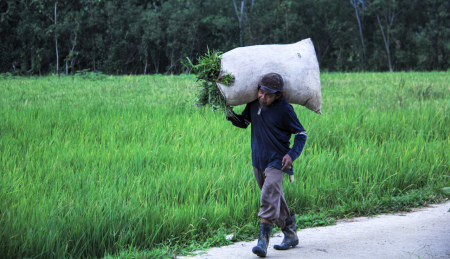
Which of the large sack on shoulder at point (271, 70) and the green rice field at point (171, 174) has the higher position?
the large sack on shoulder at point (271, 70)

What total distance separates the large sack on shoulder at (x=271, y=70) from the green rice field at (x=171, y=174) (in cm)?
119

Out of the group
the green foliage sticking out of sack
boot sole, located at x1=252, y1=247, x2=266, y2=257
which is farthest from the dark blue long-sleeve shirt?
boot sole, located at x1=252, y1=247, x2=266, y2=257

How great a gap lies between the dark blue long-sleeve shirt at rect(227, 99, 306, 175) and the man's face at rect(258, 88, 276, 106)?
77 mm

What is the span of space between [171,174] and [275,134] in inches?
70.8

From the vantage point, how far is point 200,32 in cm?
2903

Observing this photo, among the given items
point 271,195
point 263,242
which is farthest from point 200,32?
point 263,242

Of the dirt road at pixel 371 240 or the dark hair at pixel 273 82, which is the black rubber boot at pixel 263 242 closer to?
the dirt road at pixel 371 240

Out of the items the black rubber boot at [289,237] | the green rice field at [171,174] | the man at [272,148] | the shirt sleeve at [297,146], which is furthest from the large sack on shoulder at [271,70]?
the green rice field at [171,174]

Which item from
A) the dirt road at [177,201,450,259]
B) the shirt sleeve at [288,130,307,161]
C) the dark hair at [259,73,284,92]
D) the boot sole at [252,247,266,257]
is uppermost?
the dark hair at [259,73,284,92]

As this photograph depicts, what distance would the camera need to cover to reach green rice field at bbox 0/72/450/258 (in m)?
4.07

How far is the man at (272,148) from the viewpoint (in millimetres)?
3812

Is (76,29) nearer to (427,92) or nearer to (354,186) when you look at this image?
(427,92)

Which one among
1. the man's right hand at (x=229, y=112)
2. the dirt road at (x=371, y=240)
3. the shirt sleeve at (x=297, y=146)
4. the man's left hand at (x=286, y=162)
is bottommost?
the dirt road at (x=371, y=240)

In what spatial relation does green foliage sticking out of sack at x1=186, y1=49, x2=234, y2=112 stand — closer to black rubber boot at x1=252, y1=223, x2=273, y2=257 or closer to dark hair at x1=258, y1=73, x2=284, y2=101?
dark hair at x1=258, y1=73, x2=284, y2=101
